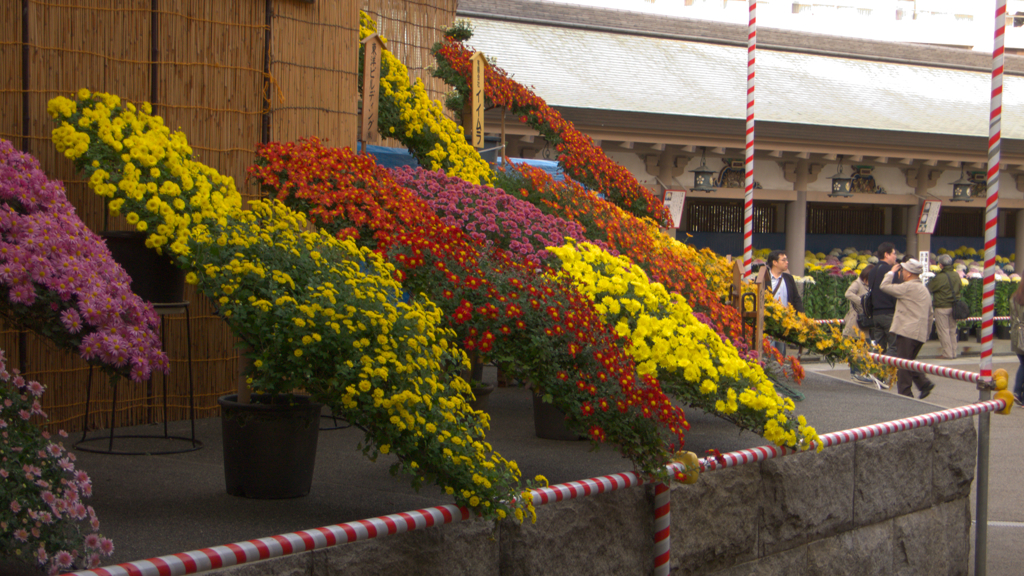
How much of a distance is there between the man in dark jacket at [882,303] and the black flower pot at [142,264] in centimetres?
874

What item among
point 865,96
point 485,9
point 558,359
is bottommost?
point 558,359

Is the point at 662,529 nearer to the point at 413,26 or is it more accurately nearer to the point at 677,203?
the point at 413,26

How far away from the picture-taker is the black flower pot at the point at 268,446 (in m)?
3.65

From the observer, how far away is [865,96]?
691 inches

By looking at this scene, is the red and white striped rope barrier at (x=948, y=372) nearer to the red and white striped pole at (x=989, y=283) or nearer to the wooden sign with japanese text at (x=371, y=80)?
the red and white striped pole at (x=989, y=283)

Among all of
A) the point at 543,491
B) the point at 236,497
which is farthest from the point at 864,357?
the point at 236,497

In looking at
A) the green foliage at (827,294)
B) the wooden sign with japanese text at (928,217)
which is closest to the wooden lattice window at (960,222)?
the wooden sign with japanese text at (928,217)

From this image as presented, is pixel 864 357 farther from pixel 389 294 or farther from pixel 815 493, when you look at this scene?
pixel 389 294

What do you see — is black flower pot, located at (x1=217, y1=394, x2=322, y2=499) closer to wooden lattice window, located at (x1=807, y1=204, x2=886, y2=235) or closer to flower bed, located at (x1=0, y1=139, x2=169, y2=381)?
flower bed, located at (x1=0, y1=139, x2=169, y2=381)

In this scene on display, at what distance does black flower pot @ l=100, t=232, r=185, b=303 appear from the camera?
4.16m

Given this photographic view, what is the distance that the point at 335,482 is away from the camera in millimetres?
4070

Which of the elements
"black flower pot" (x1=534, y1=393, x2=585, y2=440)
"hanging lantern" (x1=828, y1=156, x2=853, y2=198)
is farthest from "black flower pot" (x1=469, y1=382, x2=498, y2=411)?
"hanging lantern" (x1=828, y1=156, x2=853, y2=198)

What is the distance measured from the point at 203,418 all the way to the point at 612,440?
2744 millimetres

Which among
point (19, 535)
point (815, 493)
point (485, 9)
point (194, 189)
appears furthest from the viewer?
point (485, 9)
